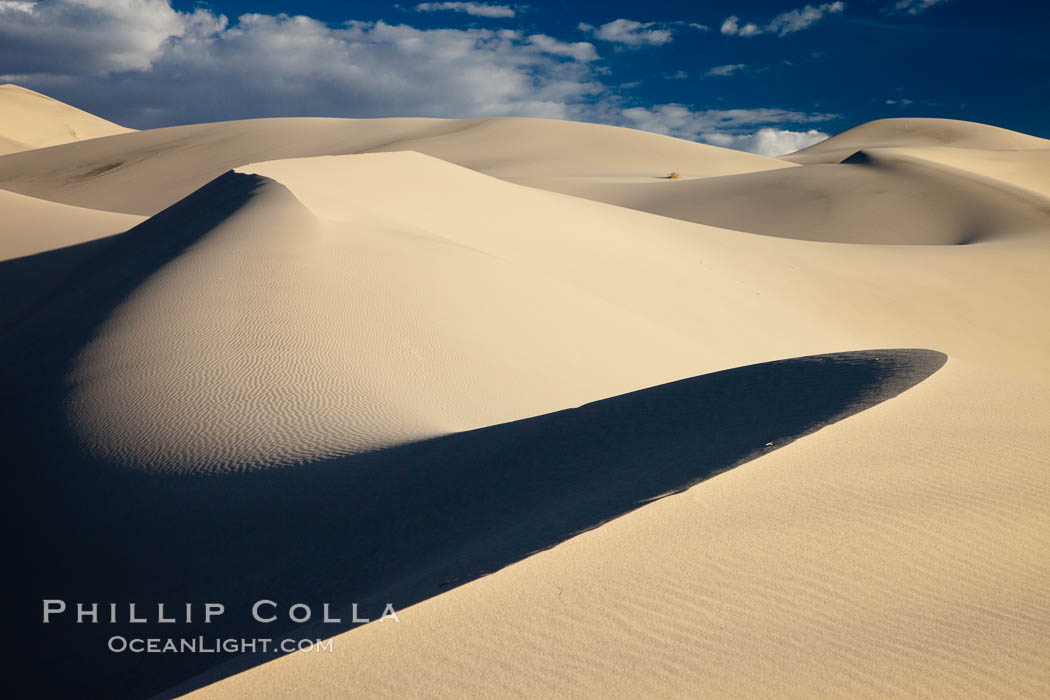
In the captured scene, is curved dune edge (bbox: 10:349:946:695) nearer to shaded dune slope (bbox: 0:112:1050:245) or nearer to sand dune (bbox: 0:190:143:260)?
sand dune (bbox: 0:190:143:260)

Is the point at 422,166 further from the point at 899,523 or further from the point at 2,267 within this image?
the point at 899,523

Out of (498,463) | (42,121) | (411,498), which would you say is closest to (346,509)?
(411,498)

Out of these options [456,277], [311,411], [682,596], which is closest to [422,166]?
[456,277]

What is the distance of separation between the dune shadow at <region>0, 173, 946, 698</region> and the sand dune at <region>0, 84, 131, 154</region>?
75.4 meters

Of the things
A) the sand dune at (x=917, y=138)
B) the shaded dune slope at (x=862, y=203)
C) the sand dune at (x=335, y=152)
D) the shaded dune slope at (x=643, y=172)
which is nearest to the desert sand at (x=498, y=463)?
the shaded dune slope at (x=862, y=203)

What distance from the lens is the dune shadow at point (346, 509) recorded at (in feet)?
13.3

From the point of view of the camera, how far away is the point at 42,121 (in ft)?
251

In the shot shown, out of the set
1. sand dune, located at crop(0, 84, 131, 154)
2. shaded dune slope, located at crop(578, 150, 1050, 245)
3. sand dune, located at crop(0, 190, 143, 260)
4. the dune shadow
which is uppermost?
sand dune, located at crop(0, 84, 131, 154)

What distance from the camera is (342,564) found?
4555mm

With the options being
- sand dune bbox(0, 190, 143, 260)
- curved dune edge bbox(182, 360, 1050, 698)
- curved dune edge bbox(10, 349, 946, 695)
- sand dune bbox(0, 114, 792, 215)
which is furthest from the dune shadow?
sand dune bbox(0, 114, 792, 215)

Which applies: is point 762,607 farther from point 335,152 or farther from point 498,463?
point 335,152

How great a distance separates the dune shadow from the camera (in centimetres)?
404

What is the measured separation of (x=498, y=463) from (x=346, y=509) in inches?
39.2

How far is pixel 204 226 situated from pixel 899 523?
10.5 meters
